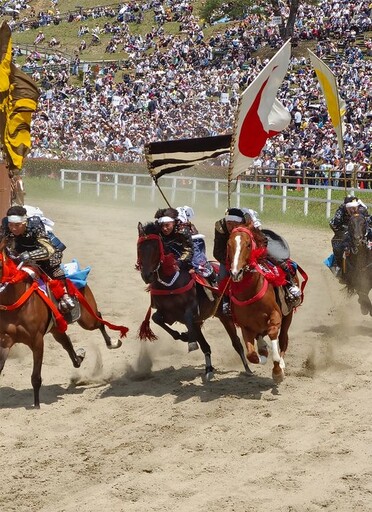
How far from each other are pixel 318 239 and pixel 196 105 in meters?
18.1

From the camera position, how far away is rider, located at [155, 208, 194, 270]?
10.1 meters

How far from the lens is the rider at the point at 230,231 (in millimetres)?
9430

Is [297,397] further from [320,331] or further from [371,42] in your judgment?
[371,42]

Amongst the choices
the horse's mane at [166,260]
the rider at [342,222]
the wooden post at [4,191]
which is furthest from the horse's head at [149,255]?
the wooden post at [4,191]

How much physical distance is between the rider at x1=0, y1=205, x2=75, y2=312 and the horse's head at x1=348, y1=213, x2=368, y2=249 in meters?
4.40

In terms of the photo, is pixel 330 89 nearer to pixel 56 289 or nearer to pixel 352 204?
pixel 352 204

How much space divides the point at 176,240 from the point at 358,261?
342cm

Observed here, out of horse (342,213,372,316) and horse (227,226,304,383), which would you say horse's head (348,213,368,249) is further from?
horse (227,226,304,383)

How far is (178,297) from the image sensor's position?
1016 cm

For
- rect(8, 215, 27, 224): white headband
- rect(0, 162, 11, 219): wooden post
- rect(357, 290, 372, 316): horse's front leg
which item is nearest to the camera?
rect(8, 215, 27, 224): white headband

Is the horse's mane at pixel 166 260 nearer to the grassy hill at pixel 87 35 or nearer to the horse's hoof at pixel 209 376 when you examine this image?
the horse's hoof at pixel 209 376

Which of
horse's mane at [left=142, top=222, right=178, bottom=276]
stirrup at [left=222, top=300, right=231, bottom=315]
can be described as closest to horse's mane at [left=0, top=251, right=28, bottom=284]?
horse's mane at [left=142, top=222, right=178, bottom=276]

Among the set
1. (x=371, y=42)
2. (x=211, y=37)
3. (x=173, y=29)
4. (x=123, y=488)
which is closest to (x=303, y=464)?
(x=123, y=488)

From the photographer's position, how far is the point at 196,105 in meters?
37.6
